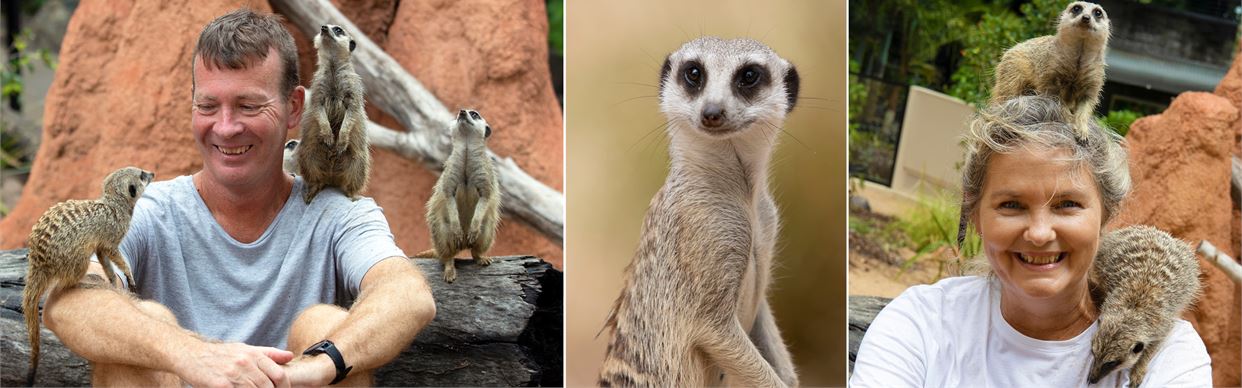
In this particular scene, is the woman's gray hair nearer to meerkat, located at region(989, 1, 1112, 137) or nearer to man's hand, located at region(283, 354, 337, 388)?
meerkat, located at region(989, 1, 1112, 137)

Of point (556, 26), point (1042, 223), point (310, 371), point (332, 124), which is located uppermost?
point (556, 26)

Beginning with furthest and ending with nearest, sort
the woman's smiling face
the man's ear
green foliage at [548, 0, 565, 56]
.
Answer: green foliage at [548, 0, 565, 56] < the man's ear < the woman's smiling face

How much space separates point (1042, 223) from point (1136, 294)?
1.12 feet

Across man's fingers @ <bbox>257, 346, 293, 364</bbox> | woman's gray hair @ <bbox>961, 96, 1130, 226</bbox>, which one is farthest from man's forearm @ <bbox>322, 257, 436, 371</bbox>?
woman's gray hair @ <bbox>961, 96, 1130, 226</bbox>

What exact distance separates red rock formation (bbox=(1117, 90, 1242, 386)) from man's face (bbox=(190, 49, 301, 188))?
10.5 feet

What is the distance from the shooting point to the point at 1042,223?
7.99 feet

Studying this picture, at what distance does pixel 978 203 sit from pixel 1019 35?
5.22 feet

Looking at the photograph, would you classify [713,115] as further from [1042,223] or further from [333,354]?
[333,354]

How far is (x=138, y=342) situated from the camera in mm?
2967

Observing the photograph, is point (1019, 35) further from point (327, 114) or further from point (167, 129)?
point (167, 129)

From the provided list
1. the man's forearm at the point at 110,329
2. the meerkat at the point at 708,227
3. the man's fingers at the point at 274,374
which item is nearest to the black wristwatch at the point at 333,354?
the man's fingers at the point at 274,374

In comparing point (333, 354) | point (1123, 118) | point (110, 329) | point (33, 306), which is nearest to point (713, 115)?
point (333, 354)

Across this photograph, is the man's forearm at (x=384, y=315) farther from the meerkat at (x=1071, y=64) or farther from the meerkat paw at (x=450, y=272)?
the meerkat at (x=1071, y=64)

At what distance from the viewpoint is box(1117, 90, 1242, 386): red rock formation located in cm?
394
